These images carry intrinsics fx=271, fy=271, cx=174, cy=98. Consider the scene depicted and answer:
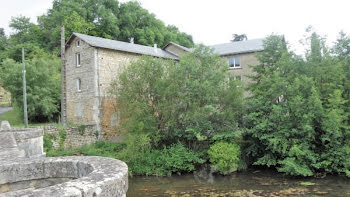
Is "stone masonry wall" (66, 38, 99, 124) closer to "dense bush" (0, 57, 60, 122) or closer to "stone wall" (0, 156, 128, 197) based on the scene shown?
"dense bush" (0, 57, 60, 122)

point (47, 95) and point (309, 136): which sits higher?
point (47, 95)

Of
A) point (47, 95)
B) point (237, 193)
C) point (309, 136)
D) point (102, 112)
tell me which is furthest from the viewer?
point (47, 95)

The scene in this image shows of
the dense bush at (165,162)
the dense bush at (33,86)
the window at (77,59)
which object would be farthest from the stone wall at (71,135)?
the dense bush at (33,86)

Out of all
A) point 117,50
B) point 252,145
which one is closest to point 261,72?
point 252,145

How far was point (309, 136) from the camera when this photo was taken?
1470 centimetres

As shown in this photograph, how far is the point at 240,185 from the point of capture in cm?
1364

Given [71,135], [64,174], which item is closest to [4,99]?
[71,135]

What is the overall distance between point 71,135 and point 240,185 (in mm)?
12504

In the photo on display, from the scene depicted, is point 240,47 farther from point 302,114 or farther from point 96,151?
point 96,151

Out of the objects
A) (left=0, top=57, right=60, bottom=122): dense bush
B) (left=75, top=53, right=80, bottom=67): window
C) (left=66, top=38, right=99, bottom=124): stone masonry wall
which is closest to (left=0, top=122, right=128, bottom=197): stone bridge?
(left=66, top=38, right=99, bottom=124): stone masonry wall

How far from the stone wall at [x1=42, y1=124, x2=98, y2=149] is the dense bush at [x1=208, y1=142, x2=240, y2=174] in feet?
32.2

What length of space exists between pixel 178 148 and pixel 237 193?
567 cm

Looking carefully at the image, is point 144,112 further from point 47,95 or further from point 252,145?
point 47,95

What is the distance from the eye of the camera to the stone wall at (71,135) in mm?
18438
